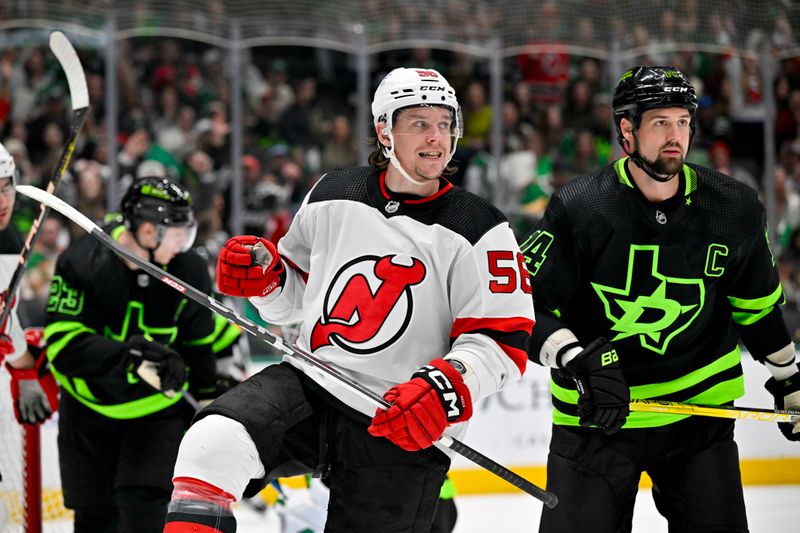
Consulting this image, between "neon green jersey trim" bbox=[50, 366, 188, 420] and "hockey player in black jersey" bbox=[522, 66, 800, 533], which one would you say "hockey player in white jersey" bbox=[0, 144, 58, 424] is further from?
"hockey player in black jersey" bbox=[522, 66, 800, 533]

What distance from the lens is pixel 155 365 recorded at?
3.14m

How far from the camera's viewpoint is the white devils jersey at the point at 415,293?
223cm

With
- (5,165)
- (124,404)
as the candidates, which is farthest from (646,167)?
(5,165)

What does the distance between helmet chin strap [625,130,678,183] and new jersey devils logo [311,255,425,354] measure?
0.62m

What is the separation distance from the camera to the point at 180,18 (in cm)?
668

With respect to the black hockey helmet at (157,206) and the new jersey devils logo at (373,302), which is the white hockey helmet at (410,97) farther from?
the black hockey helmet at (157,206)

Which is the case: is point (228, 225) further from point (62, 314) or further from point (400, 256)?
point (400, 256)

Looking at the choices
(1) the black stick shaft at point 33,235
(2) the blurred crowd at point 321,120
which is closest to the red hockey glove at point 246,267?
(1) the black stick shaft at point 33,235

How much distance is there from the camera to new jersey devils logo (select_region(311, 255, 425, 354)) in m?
2.24

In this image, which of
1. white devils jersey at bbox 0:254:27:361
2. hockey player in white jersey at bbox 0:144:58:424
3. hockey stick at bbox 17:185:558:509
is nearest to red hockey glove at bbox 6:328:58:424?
hockey player in white jersey at bbox 0:144:58:424

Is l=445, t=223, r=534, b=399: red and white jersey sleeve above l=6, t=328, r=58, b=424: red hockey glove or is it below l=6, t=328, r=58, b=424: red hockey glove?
above

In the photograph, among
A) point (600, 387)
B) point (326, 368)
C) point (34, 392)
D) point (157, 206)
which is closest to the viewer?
point (326, 368)

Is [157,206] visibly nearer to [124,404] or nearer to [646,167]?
[124,404]

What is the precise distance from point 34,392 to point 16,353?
0.18 meters
